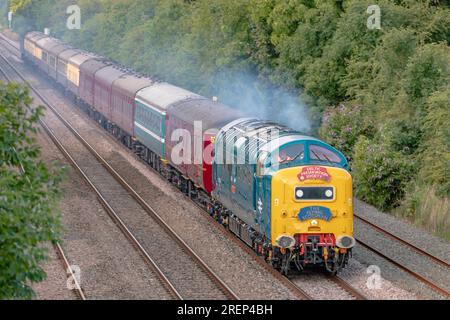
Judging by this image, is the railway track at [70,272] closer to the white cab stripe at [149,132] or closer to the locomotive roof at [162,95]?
the white cab stripe at [149,132]

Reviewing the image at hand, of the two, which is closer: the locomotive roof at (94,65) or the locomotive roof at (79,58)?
the locomotive roof at (94,65)

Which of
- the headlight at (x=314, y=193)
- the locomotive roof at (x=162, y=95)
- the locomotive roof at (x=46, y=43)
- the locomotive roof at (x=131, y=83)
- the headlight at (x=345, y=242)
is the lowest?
the locomotive roof at (x=46, y=43)

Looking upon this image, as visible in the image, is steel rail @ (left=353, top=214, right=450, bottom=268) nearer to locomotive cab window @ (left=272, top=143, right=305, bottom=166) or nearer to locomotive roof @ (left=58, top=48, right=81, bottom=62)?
locomotive cab window @ (left=272, top=143, right=305, bottom=166)

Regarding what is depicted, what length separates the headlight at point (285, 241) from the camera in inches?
751

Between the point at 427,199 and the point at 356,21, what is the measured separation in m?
13.3

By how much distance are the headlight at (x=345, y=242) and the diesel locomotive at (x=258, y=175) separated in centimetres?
2

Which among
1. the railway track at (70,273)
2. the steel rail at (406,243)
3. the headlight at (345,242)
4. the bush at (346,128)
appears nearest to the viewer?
the railway track at (70,273)

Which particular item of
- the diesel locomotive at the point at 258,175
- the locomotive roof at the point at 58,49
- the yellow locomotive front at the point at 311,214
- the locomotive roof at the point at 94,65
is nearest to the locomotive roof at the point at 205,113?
the diesel locomotive at the point at 258,175

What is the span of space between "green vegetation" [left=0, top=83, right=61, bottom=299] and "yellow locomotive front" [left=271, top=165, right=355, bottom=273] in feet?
21.3

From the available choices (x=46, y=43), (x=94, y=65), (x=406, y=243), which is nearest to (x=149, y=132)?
(x=406, y=243)

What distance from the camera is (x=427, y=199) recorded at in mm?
26359

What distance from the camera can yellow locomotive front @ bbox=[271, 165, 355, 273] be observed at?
19062 millimetres

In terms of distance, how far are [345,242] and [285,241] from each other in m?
1.37
